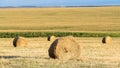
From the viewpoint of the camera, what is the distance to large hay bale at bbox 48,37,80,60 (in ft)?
59.8

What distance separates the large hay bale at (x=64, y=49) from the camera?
1822 centimetres

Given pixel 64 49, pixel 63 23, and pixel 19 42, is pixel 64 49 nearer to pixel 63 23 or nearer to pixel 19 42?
pixel 19 42

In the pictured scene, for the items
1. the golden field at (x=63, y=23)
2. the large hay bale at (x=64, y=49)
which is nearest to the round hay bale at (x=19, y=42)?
the large hay bale at (x=64, y=49)

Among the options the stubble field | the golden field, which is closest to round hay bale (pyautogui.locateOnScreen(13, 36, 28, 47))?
the stubble field

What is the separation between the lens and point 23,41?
1155 inches

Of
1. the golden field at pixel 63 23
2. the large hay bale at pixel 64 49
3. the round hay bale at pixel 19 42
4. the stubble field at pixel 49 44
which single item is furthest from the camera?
the golden field at pixel 63 23

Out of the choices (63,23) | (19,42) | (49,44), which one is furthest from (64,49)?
(63,23)

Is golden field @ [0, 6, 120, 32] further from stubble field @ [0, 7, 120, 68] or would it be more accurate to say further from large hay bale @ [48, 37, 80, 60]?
large hay bale @ [48, 37, 80, 60]

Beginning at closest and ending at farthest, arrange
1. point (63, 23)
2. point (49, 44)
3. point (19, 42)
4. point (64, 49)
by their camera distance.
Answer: point (64, 49) → point (19, 42) → point (49, 44) → point (63, 23)

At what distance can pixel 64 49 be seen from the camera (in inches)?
730

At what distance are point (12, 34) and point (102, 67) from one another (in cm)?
2992

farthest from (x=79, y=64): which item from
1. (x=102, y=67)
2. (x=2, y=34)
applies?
(x=2, y=34)

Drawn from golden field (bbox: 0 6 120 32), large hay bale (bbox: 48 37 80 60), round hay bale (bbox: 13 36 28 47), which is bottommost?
golden field (bbox: 0 6 120 32)

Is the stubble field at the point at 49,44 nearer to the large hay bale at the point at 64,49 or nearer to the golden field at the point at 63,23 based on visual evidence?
the golden field at the point at 63,23
